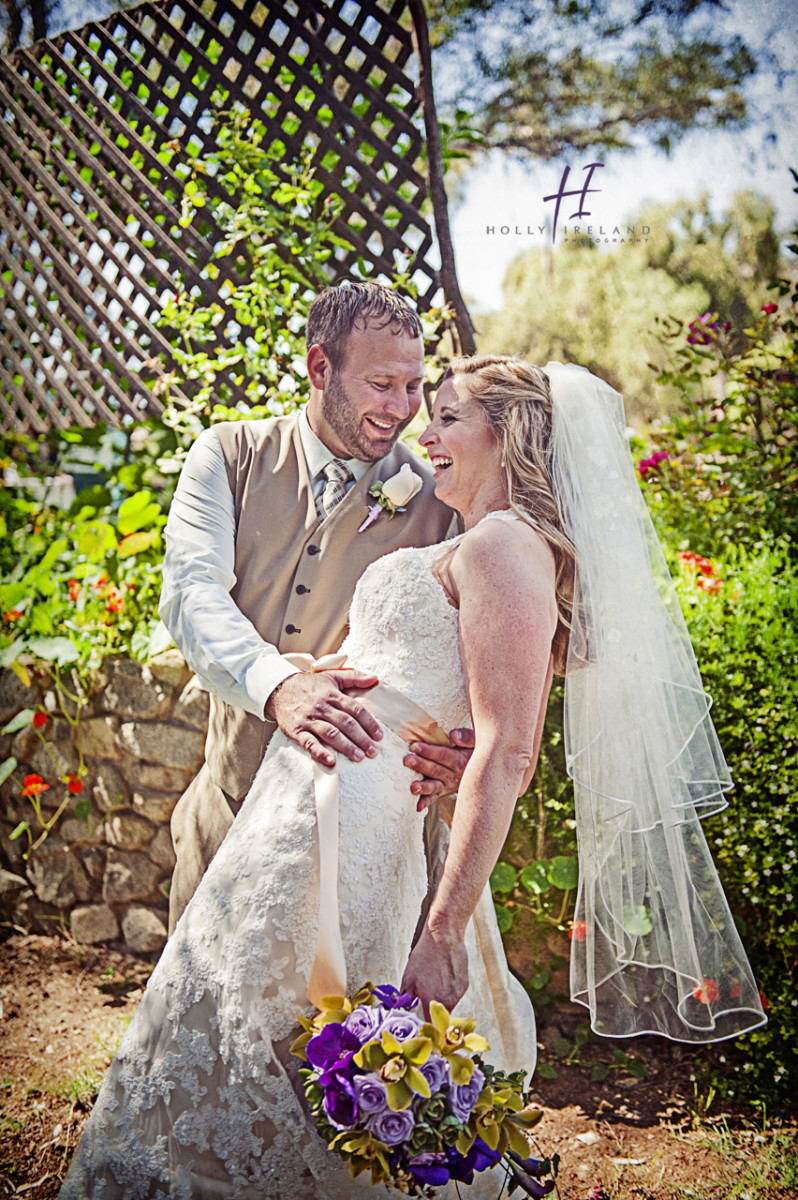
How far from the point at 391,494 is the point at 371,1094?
1350mm

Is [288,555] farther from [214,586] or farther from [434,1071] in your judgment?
[434,1071]

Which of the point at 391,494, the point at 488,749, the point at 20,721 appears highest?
the point at 391,494

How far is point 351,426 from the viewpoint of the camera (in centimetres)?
211

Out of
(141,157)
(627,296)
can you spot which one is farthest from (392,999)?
(627,296)

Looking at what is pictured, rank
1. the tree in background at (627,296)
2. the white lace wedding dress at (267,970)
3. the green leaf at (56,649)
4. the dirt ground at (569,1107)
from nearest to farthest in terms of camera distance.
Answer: the white lace wedding dress at (267,970) → the dirt ground at (569,1107) → the green leaf at (56,649) → the tree in background at (627,296)

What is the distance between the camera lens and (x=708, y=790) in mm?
1946

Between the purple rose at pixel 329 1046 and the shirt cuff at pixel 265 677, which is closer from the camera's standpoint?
the purple rose at pixel 329 1046

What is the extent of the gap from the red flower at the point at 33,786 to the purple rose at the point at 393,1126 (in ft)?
8.23

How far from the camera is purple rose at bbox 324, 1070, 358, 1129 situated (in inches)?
49.7

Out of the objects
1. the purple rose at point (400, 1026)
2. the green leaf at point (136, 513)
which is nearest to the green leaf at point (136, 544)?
the green leaf at point (136, 513)

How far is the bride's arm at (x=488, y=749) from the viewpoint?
1.50 meters

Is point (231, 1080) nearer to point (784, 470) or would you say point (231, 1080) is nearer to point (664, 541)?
point (664, 541)

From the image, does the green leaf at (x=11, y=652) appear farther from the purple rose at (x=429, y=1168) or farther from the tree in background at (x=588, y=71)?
the tree in background at (x=588, y=71)

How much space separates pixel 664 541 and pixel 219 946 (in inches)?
105
